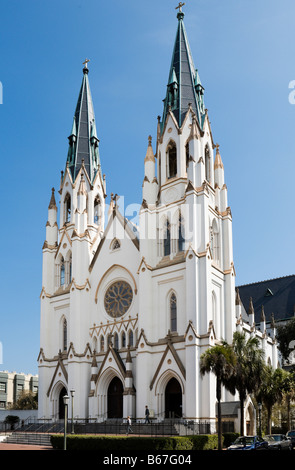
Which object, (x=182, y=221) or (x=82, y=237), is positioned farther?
(x=82, y=237)

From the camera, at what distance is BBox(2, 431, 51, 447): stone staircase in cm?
4119

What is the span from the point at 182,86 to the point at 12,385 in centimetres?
5994

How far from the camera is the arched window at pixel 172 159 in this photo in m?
50.8

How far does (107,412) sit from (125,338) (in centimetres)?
654

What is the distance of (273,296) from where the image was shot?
82125 millimetres

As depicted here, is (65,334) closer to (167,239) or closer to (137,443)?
(167,239)

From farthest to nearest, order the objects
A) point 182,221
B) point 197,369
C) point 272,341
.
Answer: point 272,341
point 182,221
point 197,369

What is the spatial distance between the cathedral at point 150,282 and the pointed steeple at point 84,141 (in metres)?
0.23

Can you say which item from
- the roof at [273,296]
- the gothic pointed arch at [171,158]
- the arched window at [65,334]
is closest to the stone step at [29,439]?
the arched window at [65,334]

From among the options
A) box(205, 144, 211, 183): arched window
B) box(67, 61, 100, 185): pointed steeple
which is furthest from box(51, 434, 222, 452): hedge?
box(67, 61, 100, 185): pointed steeple

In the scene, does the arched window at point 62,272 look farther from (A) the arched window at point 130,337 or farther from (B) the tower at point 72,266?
→ (A) the arched window at point 130,337

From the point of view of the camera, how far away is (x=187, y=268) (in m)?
43.7
